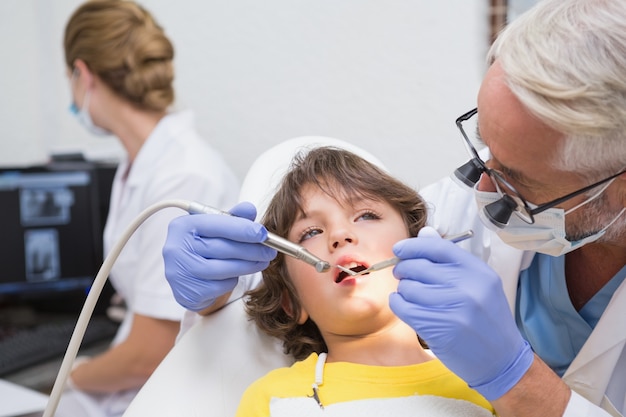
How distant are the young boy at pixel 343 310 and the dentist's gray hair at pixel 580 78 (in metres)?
0.36

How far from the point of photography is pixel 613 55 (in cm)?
105

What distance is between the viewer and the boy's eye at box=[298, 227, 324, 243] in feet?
4.30

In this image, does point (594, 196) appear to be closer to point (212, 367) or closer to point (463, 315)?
point (463, 315)

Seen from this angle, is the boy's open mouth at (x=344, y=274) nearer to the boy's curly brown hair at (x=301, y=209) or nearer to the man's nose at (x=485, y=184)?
the boy's curly brown hair at (x=301, y=209)

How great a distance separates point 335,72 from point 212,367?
971 millimetres

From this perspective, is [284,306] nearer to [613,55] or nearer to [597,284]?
[597,284]

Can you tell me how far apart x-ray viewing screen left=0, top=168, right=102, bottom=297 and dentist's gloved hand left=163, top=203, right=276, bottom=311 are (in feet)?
4.00

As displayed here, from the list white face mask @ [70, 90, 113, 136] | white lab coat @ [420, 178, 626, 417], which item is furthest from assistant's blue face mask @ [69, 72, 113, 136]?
white lab coat @ [420, 178, 626, 417]

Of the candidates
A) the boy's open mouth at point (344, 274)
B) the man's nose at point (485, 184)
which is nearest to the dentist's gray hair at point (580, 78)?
the man's nose at point (485, 184)

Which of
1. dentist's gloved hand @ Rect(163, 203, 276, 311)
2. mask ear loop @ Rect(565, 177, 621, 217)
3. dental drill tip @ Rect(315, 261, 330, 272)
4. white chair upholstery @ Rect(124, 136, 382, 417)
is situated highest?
mask ear loop @ Rect(565, 177, 621, 217)

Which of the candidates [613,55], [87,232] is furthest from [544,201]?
[87,232]

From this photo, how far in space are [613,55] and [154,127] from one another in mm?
1508

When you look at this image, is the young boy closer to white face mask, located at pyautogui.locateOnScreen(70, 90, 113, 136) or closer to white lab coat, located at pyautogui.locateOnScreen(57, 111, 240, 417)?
white lab coat, located at pyautogui.locateOnScreen(57, 111, 240, 417)

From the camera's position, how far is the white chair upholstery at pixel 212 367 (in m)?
1.26
